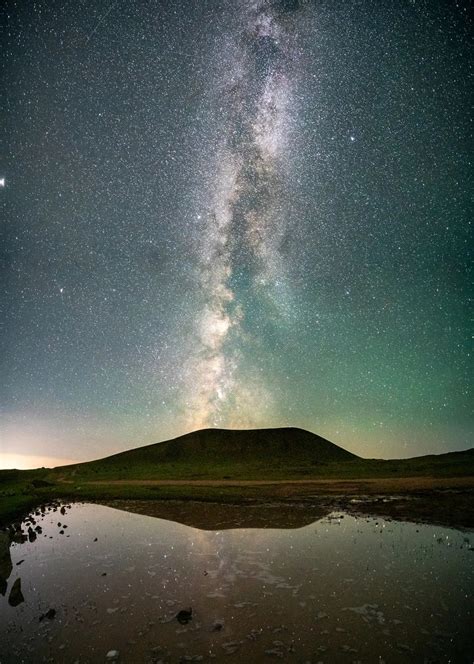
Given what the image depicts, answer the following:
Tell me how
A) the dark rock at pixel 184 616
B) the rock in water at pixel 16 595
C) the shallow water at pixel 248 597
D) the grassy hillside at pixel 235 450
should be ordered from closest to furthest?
the shallow water at pixel 248 597, the dark rock at pixel 184 616, the rock in water at pixel 16 595, the grassy hillside at pixel 235 450

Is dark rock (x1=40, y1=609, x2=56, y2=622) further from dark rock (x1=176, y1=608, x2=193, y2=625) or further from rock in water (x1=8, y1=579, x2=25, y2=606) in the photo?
dark rock (x1=176, y1=608, x2=193, y2=625)

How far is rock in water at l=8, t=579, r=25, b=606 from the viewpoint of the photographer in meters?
11.9

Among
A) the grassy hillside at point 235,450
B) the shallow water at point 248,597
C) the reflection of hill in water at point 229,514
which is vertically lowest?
the shallow water at point 248,597

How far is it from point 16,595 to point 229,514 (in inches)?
686

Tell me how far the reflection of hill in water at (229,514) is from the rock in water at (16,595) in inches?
469

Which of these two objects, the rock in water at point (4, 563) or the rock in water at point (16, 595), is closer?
the rock in water at point (16, 595)

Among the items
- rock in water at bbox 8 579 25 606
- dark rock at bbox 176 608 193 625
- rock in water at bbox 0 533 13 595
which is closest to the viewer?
dark rock at bbox 176 608 193 625

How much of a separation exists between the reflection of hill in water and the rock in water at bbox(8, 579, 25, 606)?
39.1ft

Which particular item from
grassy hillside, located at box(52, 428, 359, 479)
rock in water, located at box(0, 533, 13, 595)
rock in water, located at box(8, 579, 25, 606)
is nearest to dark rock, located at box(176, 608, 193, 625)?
rock in water, located at box(8, 579, 25, 606)

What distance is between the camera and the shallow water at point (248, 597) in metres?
8.80

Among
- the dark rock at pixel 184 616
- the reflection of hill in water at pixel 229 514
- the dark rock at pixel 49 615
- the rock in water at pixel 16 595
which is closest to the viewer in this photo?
the dark rock at pixel 184 616

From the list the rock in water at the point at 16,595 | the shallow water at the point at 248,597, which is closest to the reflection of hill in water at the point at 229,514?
the shallow water at the point at 248,597

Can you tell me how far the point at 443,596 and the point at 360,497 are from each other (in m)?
25.3

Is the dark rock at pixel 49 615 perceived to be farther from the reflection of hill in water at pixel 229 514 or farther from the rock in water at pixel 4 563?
the reflection of hill in water at pixel 229 514
